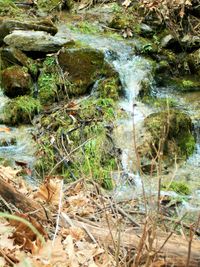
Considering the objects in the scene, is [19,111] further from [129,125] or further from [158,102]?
[158,102]

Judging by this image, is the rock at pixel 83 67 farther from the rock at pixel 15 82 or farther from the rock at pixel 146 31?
the rock at pixel 146 31

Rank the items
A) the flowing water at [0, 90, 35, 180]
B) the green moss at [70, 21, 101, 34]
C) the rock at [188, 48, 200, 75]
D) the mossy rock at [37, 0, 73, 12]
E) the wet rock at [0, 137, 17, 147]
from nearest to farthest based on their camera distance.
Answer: the flowing water at [0, 90, 35, 180]
the wet rock at [0, 137, 17, 147]
the rock at [188, 48, 200, 75]
the green moss at [70, 21, 101, 34]
the mossy rock at [37, 0, 73, 12]

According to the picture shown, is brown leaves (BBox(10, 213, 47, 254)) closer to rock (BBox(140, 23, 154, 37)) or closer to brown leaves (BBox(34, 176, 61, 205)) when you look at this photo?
brown leaves (BBox(34, 176, 61, 205))

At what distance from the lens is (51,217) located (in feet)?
9.87

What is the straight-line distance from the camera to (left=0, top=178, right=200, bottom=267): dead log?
2812 millimetres

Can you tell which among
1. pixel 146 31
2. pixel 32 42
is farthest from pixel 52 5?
pixel 32 42

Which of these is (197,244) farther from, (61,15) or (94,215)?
(61,15)

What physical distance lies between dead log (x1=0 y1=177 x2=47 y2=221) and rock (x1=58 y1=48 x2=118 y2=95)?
4.92 m

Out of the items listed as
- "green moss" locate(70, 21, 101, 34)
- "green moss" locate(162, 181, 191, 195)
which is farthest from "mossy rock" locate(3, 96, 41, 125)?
"green moss" locate(70, 21, 101, 34)

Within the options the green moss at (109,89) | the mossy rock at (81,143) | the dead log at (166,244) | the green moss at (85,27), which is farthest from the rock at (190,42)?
the dead log at (166,244)

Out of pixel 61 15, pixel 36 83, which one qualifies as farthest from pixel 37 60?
pixel 61 15

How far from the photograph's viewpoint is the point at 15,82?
24.9ft

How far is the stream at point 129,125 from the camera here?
5867mm

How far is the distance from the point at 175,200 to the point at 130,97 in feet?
10.5
